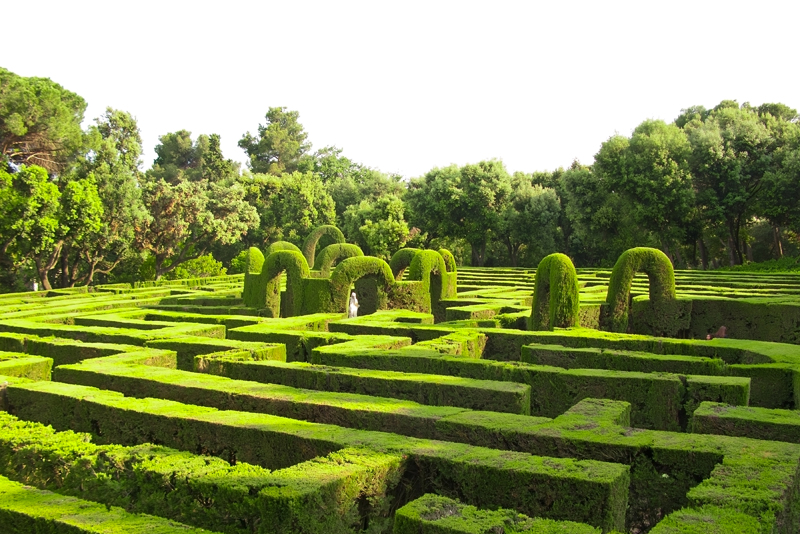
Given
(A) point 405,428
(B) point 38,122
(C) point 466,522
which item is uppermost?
(B) point 38,122

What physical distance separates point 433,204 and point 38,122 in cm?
2846

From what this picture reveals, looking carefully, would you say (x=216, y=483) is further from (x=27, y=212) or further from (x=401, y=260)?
(x=27, y=212)

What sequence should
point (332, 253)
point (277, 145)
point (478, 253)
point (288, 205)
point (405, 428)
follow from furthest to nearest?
point (277, 145)
point (288, 205)
point (478, 253)
point (332, 253)
point (405, 428)

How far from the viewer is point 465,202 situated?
50.1 metres

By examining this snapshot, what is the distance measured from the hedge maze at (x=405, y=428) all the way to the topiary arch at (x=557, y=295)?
5 centimetres

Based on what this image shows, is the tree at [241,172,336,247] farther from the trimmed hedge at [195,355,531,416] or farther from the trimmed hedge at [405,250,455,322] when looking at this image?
the trimmed hedge at [195,355,531,416]

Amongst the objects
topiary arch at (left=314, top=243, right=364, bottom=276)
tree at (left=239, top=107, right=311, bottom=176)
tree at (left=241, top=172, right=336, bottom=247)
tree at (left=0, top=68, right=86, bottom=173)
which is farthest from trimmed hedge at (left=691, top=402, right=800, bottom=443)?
tree at (left=239, top=107, right=311, bottom=176)

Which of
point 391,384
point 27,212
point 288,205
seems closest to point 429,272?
point 391,384

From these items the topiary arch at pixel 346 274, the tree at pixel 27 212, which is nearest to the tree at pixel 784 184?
the topiary arch at pixel 346 274

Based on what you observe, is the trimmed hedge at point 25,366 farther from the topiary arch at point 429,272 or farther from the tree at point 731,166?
the tree at point 731,166

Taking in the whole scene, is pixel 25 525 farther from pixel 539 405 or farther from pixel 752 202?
pixel 752 202

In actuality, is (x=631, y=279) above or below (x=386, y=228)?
below

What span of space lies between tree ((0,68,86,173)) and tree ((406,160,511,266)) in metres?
25.8

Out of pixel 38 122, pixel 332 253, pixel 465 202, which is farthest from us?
pixel 465 202
